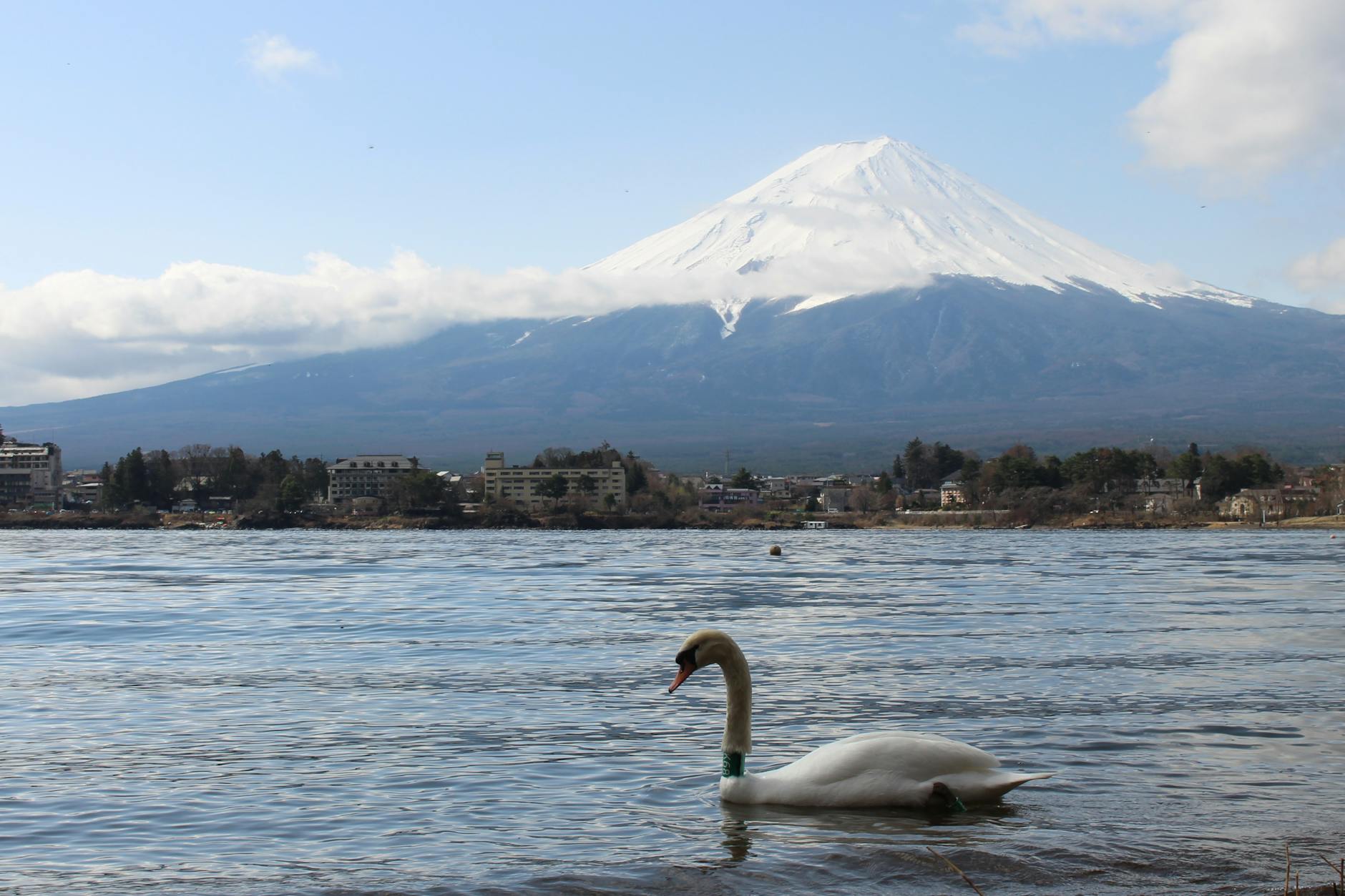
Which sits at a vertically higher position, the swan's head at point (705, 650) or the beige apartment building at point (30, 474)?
the beige apartment building at point (30, 474)

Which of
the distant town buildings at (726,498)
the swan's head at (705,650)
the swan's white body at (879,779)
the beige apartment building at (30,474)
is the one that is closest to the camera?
the swan's white body at (879,779)

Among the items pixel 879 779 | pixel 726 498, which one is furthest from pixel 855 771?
pixel 726 498

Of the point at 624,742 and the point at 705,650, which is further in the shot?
the point at 624,742

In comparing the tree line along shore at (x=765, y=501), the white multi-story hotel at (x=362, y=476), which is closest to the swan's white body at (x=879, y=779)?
the tree line along shore at (x=765, y=501)

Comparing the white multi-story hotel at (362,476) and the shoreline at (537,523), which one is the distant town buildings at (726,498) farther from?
the white multi-story hotel at (362,476)

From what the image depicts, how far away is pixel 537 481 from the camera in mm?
154750

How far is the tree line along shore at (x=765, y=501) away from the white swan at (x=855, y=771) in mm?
113228

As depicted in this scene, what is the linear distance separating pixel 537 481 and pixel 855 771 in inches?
5720

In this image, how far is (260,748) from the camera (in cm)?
1274

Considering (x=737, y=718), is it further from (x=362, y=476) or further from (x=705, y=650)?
(x=362, y=476)

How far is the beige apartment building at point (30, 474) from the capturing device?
6654 inches

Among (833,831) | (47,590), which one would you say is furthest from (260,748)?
(47,590)

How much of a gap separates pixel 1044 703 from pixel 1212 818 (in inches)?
210

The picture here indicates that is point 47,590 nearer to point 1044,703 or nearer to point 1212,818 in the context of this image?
point 1044,703
